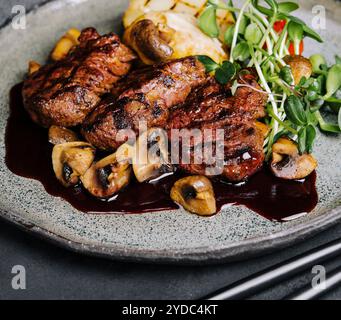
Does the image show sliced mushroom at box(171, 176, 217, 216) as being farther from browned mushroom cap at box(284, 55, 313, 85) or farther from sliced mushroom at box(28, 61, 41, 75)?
sliced mushroom at box(28, 61, 41, 75)

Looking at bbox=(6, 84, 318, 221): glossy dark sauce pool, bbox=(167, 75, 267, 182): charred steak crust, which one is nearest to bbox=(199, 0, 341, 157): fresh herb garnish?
bbox=(167, 75, 267, 182): charred steak crust

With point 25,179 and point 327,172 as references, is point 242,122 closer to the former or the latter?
point 327,172

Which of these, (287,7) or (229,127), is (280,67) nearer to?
(287,7)

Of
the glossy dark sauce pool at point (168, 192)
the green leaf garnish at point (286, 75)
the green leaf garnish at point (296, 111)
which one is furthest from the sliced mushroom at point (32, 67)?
the green leaf garnish at point (296, 111)

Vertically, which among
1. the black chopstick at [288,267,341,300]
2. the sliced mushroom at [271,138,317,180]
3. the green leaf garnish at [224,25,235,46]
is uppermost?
the green leaf garnish at [224,25,235,46]

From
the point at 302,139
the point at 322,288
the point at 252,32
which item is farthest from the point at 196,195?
the point at 252,32
